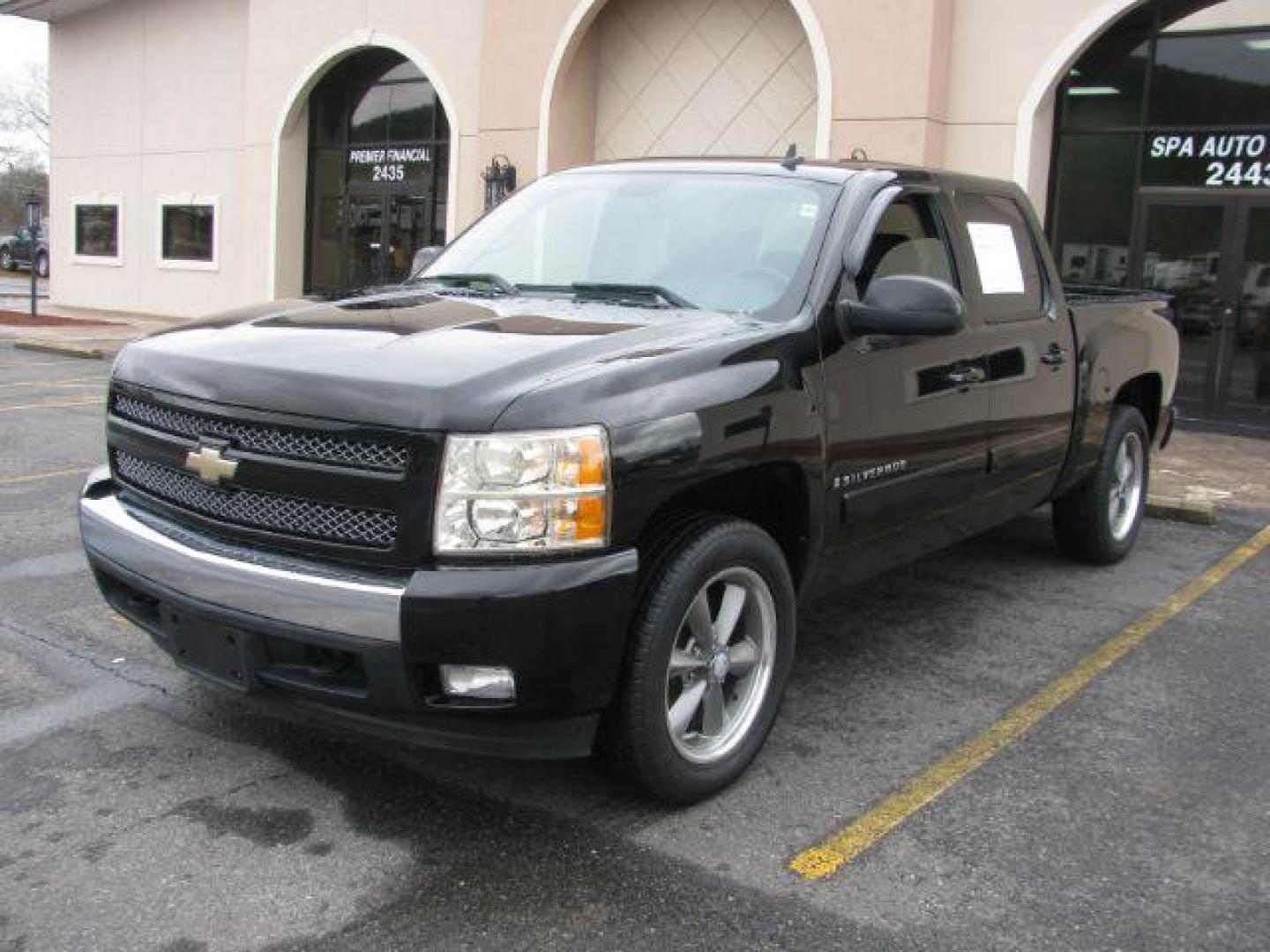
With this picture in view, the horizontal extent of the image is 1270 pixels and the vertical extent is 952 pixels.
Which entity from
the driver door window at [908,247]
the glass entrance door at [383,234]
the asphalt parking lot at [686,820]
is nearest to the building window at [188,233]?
the glass entrance door at [383,234]

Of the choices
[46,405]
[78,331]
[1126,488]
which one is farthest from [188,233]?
[1126,488]

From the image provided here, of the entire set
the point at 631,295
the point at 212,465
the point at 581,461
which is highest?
the point at 631,295

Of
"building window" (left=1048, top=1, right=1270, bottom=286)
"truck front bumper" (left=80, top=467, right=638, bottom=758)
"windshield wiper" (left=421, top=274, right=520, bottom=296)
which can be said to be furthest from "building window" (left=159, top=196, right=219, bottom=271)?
"truck front bumper" (left=80, top=467, right=638, bottom=758)

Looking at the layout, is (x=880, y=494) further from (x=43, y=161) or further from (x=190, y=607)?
(x=43, y=161)

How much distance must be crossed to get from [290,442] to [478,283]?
1580 mm

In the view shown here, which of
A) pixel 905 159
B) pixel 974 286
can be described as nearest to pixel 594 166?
pixel 974 286

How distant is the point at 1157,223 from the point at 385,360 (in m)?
11.7

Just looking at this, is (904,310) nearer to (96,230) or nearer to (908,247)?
(908,247)

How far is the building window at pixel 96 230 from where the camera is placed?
85.1 ft

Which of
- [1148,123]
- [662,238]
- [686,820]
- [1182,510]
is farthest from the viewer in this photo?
[1148,123]

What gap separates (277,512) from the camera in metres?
3.34

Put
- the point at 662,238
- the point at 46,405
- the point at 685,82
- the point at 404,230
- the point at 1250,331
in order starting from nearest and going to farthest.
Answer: the point at 662,238
the point at 46,405
the point at 1250,331
the point at 685,82
the point at 404,230

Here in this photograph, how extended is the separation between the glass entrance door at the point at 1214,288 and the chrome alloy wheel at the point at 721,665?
10.0 metres

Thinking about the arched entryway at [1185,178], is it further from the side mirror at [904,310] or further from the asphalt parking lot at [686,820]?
the side mirror at [904,310]
